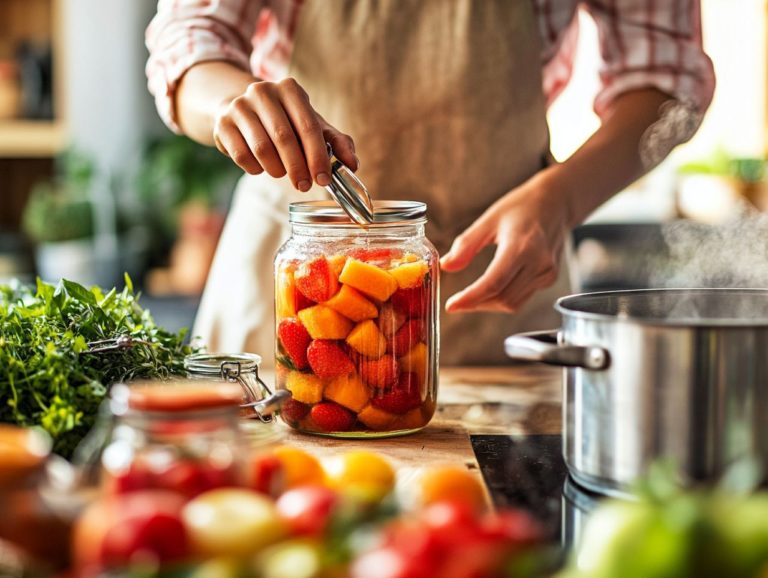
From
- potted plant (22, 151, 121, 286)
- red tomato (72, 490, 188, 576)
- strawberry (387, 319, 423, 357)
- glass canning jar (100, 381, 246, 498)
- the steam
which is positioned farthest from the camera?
potted plant (22, 151, 121, 286)

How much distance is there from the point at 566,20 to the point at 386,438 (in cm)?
74

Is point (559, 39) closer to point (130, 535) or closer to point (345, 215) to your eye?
point (345, 215)

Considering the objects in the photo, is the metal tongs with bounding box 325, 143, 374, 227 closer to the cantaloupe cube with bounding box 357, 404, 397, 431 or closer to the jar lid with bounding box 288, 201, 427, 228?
the jar lid with bounding box 288, 201, 427, 228

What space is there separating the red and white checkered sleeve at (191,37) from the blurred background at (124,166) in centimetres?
149

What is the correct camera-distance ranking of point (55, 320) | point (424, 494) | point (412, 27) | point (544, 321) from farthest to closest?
point (544, 321)
point (412, 27)
point (55, 320)
point (424, 494)

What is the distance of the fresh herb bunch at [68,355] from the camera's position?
89 cm

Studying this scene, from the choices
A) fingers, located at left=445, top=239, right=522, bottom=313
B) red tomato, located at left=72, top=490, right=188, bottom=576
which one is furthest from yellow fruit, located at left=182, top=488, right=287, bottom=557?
fingers, located at left=445, top=239, right=522, bottom=313

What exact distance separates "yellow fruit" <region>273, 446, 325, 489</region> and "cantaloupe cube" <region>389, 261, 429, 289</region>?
0.82ft

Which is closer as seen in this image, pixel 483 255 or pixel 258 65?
pixel 483 255

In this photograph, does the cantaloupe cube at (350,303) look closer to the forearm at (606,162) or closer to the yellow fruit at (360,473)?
the yellow fruit at (360,473)

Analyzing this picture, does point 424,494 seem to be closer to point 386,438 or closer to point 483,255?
point 386,438

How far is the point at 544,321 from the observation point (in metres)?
1.50

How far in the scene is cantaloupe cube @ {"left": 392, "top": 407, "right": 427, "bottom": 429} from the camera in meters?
1.02

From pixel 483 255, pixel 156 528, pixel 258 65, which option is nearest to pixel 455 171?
pixel 483 255
